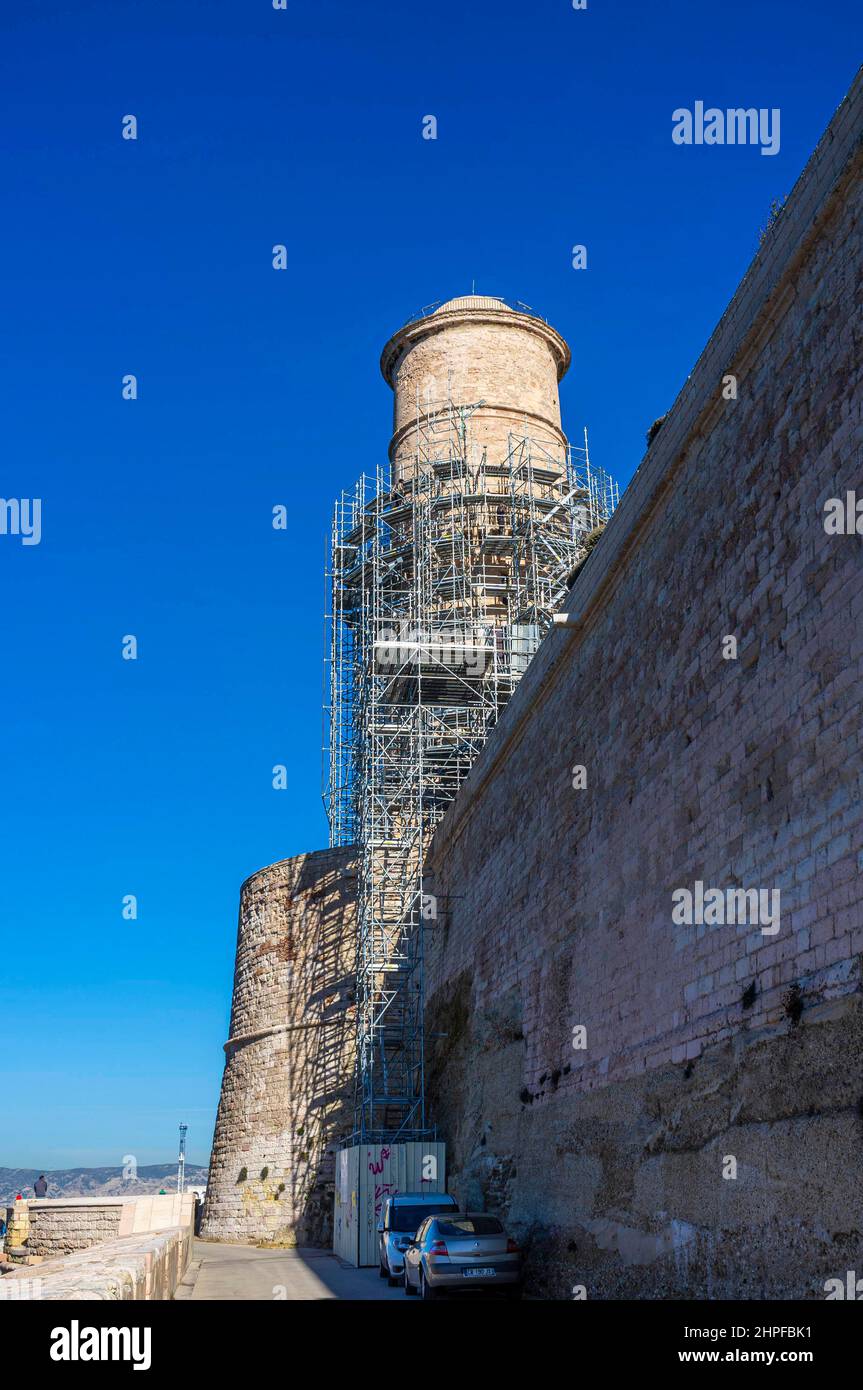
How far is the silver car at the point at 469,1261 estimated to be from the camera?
38.5 feet

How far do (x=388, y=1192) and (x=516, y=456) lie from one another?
16.8 m

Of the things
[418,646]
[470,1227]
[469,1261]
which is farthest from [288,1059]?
[469,1261]

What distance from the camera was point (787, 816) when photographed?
8180mm

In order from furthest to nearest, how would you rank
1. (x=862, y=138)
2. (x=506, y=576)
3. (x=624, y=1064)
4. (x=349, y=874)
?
1. (x=506, y=576)
2. (x=349, y=874)
3. (x=624, y=1064)
4. (x=862, y=138)

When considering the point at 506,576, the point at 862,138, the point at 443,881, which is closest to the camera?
the point at 862,138

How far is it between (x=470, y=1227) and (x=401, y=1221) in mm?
3409

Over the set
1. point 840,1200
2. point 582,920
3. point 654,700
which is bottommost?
point 840,1200

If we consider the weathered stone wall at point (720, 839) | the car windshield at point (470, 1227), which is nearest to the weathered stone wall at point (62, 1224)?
the car windshield at point (470, 1227)

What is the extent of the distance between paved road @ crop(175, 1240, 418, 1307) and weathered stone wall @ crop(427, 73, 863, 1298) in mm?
2144

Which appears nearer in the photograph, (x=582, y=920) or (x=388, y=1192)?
(x=582, y=920)

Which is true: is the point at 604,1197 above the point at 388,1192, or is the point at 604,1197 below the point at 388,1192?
above

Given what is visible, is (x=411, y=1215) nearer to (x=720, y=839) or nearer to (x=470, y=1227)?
(x=470, y=1227)

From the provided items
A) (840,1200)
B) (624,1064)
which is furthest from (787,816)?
(624,1064)
